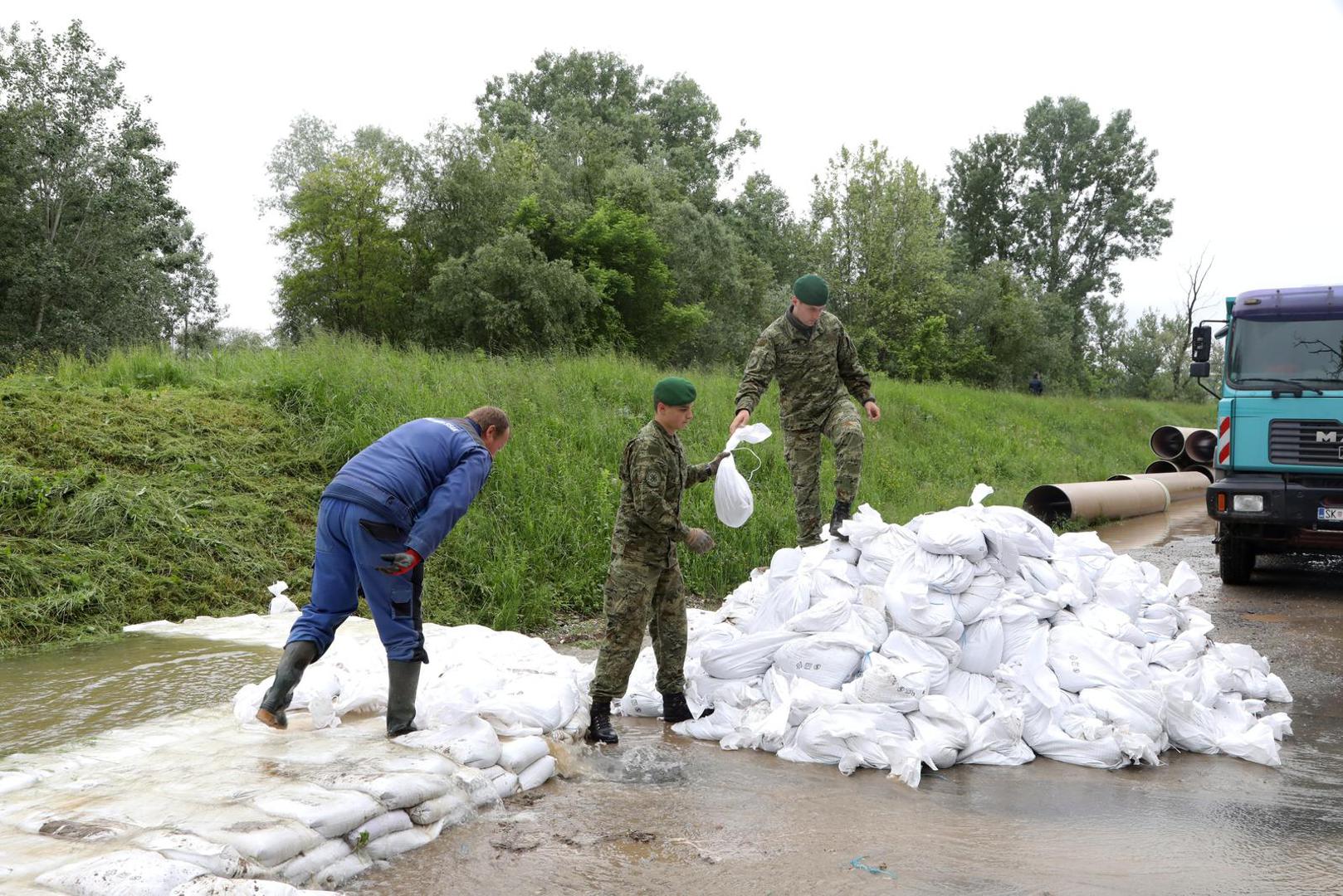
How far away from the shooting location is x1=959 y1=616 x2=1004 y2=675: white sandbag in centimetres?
527

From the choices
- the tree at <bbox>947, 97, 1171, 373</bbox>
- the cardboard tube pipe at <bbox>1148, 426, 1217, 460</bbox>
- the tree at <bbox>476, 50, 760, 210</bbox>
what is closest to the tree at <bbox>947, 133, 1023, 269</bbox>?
the tree at <bbox>947, 97, 1171, 373</bbox>

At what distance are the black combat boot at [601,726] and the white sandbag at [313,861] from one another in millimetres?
1658

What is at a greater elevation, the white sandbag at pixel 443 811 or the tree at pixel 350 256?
the tree at pixel 350 256

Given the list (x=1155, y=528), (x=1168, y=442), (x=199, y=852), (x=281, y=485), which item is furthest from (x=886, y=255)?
(x=199, y=852)

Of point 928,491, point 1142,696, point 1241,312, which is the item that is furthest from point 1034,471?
point 1142,696

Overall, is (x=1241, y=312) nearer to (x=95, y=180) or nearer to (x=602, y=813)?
(x=602, y=813)

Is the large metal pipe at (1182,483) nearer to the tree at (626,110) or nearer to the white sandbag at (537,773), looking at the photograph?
the white sandbag at (537,773)

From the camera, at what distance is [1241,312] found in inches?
360

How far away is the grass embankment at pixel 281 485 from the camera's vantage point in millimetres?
7703

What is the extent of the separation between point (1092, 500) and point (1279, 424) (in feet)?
17.1

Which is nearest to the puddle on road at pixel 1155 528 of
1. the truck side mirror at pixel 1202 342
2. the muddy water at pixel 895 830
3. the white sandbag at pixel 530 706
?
the truck side mirror at pixel 1202 342

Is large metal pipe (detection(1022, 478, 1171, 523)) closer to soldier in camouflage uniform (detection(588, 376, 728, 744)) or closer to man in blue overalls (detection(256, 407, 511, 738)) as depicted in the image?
soldier in camouflage uniform (detection(588, 376, 728, 744))

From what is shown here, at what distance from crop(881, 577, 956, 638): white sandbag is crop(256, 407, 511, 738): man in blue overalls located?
2.35 metres

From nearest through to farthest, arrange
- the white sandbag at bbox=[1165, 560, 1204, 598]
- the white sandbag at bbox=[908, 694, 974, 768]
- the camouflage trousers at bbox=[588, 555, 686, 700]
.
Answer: the white sandbag at bbox=[908, 694, 974, 768] < the camouflage trousers at bbox=[588, 555, 686, 700] < the white sandbag at bbox=[1165, 560, 1204, 598]
